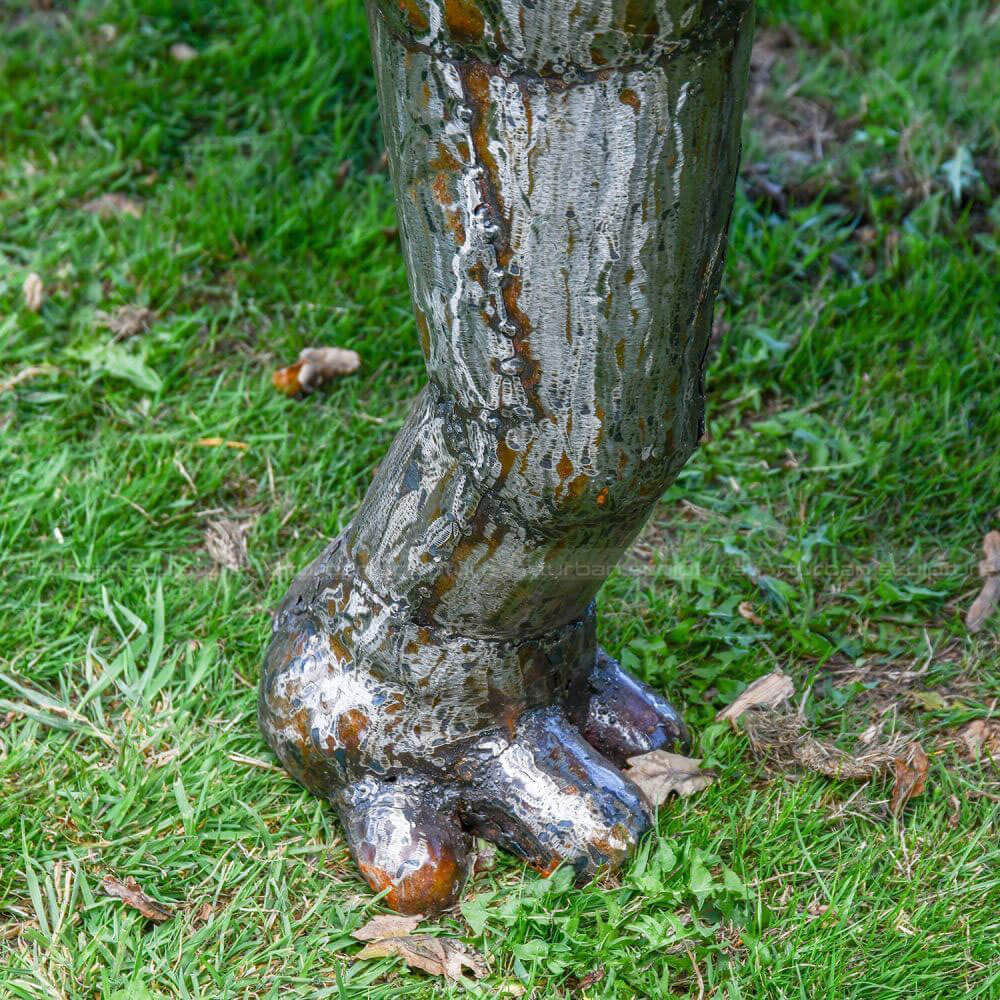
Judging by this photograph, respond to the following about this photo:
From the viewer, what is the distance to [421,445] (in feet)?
5.69

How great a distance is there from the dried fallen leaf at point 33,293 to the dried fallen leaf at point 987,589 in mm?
2188

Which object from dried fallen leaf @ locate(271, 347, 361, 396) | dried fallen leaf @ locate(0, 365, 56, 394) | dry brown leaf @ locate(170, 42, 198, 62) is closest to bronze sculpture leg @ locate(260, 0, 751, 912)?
dried fallen leaf @ locate(271, 347, 361, 396)

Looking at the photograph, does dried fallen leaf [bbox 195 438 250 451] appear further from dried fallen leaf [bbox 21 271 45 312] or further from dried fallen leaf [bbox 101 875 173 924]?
dried fallen leaf [bbox 101 875 173 924]

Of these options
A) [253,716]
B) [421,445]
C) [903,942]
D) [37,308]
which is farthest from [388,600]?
[37,308]

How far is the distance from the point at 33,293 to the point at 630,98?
2.14 metres

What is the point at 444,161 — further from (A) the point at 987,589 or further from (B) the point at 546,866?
(A) the point at 987,589

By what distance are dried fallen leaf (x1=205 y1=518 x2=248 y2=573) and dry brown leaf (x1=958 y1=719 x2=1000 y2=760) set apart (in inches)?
54.8

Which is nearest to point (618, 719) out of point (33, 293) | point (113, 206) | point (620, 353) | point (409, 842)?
point (409, 842)

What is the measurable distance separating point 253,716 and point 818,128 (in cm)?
250

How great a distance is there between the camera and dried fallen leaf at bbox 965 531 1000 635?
246 cm

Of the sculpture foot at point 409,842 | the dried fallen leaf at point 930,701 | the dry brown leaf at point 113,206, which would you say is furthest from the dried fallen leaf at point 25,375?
the dried fallen leaf at point 930,701

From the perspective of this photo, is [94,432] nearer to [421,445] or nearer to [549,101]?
[421,445]

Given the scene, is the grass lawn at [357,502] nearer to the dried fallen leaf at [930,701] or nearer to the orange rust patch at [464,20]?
the dried fallen leaf at [930,701]

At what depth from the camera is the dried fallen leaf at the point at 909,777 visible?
83.5 inches
